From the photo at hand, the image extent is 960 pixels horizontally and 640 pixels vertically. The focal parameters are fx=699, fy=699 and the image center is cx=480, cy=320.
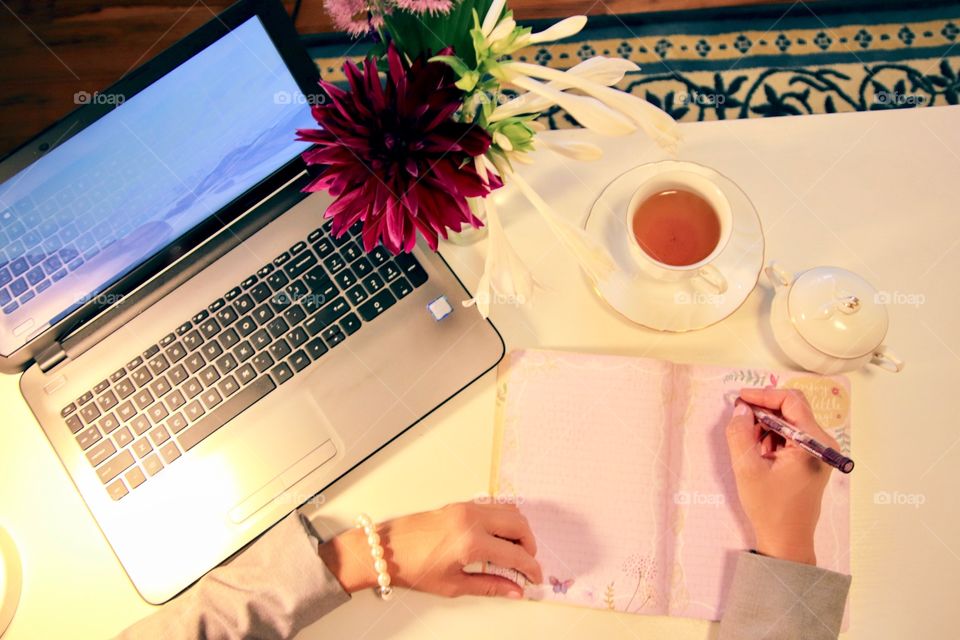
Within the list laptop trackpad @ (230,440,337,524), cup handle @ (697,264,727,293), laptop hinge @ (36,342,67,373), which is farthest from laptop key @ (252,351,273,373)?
cup handle @ (697,264,727,293)

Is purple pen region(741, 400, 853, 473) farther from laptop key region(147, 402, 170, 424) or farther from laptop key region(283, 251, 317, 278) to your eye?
laptop key region(147, 402, 170, 424)

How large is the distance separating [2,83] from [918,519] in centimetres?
152

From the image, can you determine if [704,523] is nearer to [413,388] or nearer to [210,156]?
[413,388]

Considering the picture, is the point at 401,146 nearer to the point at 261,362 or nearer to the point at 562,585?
the point at 261,362

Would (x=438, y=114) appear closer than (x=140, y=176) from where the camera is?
Yes

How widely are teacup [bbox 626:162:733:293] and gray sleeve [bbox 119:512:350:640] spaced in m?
0.44

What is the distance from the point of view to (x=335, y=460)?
2.40 ft

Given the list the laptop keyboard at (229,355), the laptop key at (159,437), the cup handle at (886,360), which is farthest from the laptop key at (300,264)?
the cup handle at (886,360)

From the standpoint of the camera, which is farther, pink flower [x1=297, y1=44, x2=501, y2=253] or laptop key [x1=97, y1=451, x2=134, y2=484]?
laptop key [x1=97, y1=451, x2=134, y2=484]

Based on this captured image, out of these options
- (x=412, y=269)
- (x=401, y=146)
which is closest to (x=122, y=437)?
(x=412, y=269)

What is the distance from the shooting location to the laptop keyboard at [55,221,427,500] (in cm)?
73

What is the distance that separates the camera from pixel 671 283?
732mm

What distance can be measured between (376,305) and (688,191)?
34 cm

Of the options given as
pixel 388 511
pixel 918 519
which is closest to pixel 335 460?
pixel 388 511
